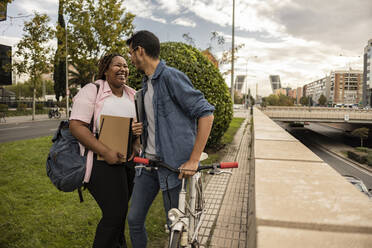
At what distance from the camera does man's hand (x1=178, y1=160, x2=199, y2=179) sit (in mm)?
1685

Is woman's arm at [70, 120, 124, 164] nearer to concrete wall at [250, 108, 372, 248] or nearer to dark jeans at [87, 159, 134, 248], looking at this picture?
dark jeans at [87, 159, 134, 248]

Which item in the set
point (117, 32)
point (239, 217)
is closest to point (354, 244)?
point (239, 217)

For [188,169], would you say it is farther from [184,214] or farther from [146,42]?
[146,42]

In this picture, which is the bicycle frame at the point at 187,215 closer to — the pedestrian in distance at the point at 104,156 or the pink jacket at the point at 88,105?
the pedestrian in distance at the point at 104,156

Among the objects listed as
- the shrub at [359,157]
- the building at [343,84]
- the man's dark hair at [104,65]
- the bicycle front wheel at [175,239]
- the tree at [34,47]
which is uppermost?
the building at [343,84]

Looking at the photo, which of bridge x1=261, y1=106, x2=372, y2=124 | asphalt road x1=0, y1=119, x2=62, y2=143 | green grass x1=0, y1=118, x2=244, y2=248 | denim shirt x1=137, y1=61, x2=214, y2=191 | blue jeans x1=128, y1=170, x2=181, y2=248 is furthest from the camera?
bridge x1=261, y1=106, x2=372, y2=124

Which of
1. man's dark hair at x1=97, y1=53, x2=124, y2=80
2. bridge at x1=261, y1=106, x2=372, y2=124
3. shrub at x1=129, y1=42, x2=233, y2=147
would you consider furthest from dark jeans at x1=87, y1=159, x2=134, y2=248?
bridge at x1=261, y1=106, x2=372, y2=124

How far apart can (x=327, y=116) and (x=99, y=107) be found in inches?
1430

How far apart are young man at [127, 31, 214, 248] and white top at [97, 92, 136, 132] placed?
0.36m

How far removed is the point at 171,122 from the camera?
71.5 inches

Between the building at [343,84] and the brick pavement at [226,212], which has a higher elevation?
the building at [343,84]

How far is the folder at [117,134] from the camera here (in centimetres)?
210

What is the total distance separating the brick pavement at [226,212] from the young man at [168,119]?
5.28 ft

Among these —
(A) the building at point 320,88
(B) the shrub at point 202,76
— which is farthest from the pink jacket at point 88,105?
(A) the building at point 320,88
